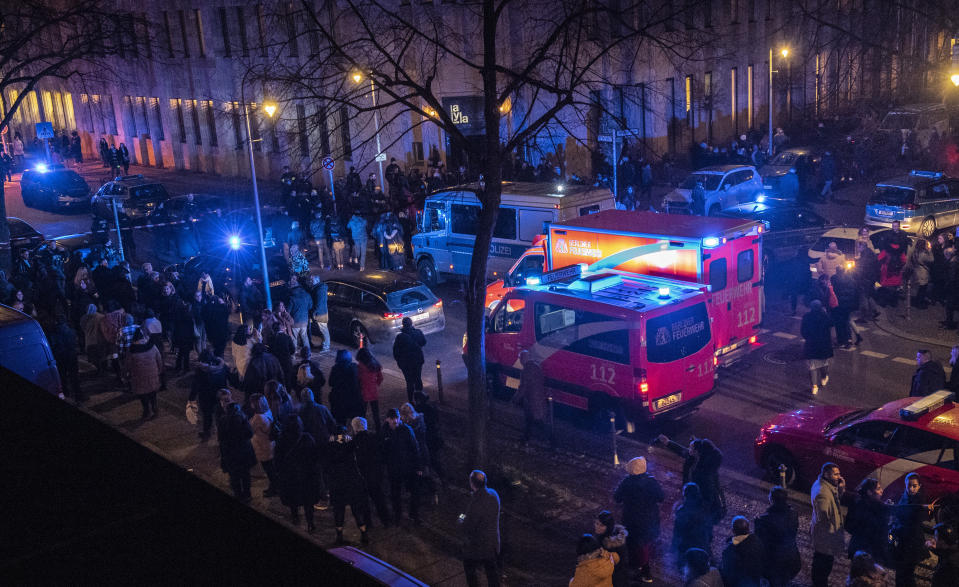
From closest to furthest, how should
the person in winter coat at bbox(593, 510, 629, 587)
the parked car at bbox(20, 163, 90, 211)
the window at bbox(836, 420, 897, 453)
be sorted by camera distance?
1. the person in winter coat at bbox(593, 510, 629, 587)
2. the window at bbox(836, 420, 897, 453)
3. the parked car at bbox(20, 163, 90, 211)

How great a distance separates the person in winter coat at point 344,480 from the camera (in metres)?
10.2

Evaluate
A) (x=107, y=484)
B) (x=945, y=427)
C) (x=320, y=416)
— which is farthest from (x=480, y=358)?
(x=107, y=484)

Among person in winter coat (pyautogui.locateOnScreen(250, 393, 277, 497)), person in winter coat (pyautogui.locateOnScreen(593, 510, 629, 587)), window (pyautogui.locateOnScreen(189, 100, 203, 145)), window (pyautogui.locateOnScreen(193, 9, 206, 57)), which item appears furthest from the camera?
window (pyautogui.locateOnScreen(189, 100, 203, 145))

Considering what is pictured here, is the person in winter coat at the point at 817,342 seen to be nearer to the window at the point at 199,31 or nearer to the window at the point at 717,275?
the window at the point at 717,275

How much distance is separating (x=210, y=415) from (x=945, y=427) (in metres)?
9.98

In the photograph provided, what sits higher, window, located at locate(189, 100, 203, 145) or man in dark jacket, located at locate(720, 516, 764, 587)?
window, located at locate(189, 100, 203, 145)

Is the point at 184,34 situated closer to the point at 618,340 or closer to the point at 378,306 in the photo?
the point at 378,306

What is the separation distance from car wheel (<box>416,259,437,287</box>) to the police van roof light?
46.9 feet

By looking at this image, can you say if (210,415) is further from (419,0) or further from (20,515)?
(419,0)

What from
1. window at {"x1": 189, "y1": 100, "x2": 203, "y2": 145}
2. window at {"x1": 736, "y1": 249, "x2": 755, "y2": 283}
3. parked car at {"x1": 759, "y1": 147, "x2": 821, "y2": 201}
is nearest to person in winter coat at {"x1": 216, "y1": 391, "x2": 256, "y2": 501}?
window at {"x1": 736, "y1": 249, "x2": 755, "y2": 283}

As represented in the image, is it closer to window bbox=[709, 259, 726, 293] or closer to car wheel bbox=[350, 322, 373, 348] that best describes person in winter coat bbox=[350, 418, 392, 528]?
window bbox=[709, 259, 726, 293]

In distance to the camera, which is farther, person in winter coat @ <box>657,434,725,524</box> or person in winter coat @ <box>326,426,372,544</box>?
person in winter coat @ <box>326,426,372,544</box>

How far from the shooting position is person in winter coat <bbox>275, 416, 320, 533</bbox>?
10586 millimetres

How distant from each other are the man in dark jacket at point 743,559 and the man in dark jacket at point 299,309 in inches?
407
